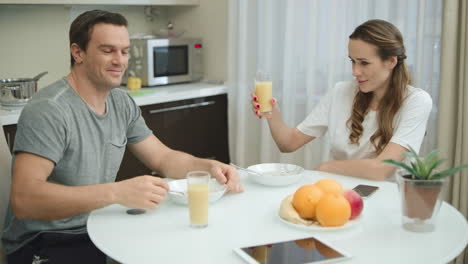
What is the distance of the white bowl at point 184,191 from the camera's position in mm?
1715

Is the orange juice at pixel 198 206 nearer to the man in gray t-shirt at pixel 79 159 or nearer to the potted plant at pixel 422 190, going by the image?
the man in gray t-shirt at pixel 79 159

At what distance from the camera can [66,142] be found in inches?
73.6

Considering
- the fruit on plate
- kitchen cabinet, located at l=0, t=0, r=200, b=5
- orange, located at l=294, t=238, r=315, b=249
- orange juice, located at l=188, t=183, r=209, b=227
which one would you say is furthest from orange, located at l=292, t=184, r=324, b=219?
kitchen cabinet, located at l=0, t=0, r=200, b=5

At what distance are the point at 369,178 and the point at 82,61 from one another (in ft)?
3.63

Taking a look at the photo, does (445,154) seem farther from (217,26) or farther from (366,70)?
(217,26)

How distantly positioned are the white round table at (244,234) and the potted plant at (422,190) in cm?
4

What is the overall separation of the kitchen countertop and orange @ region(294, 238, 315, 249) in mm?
2121

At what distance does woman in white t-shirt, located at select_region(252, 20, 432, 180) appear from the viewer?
Answer: 7.46 ft

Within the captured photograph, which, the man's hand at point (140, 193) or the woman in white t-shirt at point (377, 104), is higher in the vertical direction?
the woman in white t-shirt at point (377, 104)

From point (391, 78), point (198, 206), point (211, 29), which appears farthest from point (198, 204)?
point (211, 29)

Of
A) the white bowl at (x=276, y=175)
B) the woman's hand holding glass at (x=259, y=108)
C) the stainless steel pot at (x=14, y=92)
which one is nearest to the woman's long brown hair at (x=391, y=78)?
the woman's hand holding glass at (x=259, y=108)

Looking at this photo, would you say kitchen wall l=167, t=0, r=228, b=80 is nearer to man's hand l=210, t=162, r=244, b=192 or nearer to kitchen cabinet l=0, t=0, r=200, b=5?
kitchen cabinet l=0, t=0, r=200, b=5

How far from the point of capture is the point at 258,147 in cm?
395

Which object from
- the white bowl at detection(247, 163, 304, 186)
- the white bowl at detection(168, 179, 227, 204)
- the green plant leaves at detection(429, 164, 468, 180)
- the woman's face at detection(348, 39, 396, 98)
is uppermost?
the woman's face at detection(348, 39, 396, 98)
